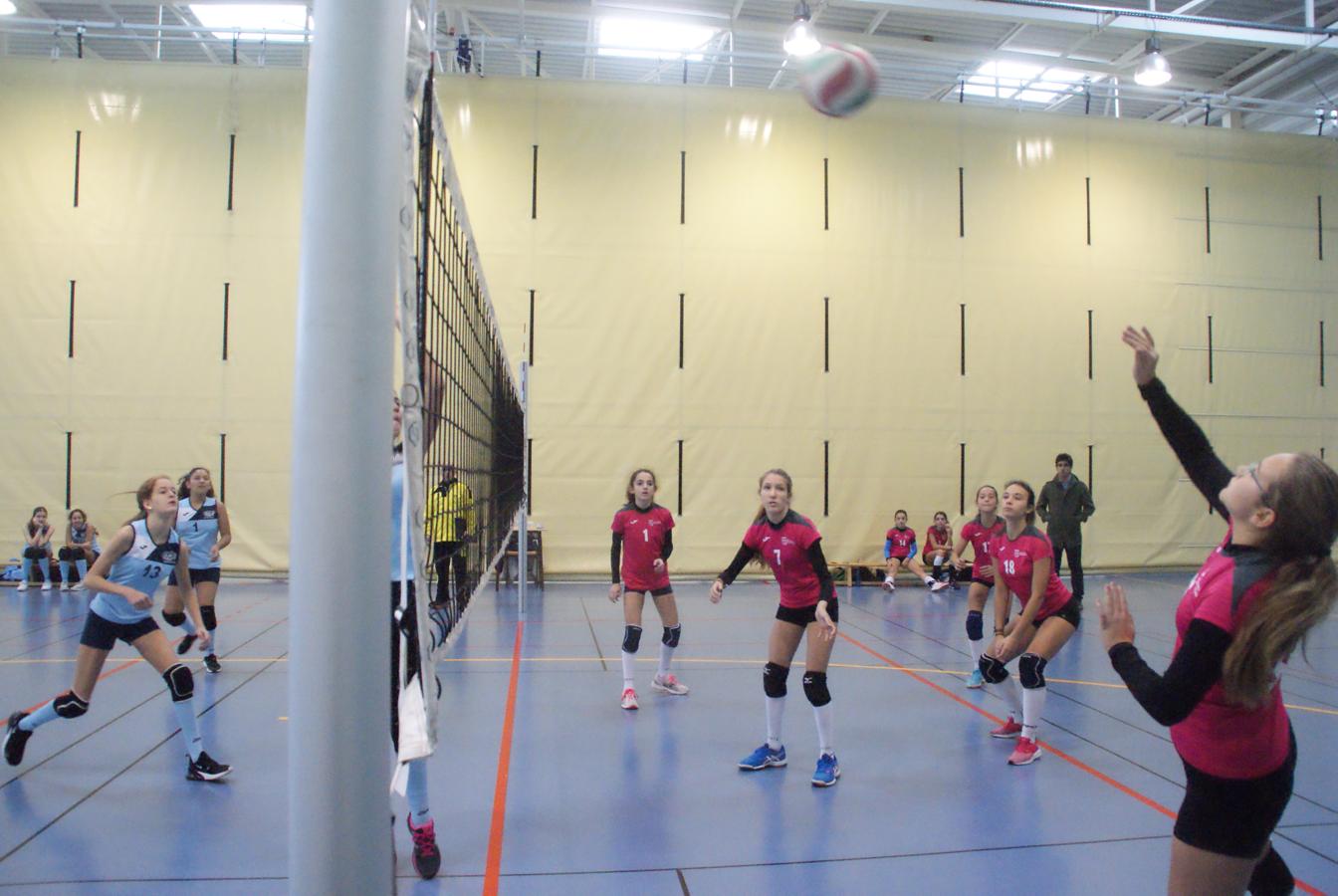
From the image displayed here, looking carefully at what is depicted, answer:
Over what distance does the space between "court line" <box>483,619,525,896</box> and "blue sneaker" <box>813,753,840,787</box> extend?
1676 millimetres

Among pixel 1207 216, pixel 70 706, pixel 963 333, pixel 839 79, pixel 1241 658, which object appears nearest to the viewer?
pixel 1241 658

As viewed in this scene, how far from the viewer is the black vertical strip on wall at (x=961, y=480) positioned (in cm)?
1367

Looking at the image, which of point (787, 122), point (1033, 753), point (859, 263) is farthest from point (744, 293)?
point (1033, 753)

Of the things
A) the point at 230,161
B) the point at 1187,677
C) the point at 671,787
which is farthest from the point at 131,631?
the point at 230,161

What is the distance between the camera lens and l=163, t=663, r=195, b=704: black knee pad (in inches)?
174

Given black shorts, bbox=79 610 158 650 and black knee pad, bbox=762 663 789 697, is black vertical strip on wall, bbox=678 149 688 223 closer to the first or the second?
black knee pad, bbox=762 663 789 697

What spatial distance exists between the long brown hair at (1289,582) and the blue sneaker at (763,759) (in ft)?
10.5

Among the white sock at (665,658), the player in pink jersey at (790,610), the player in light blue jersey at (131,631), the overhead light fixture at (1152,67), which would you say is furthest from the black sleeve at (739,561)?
the overhead light fixture at (1152,67)

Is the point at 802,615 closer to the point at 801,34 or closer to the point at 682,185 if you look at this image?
the point at 801,34

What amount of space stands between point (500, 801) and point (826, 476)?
32.3 feet

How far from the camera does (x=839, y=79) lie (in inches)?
255

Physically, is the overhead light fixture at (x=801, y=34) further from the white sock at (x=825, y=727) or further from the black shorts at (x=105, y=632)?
the black shorts at (x=105, y=632)

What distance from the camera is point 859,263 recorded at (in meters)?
13.7

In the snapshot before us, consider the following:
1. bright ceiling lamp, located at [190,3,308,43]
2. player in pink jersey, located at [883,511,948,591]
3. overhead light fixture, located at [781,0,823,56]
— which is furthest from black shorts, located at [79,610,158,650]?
player in pink jersey, located at [883,511,948,591]
